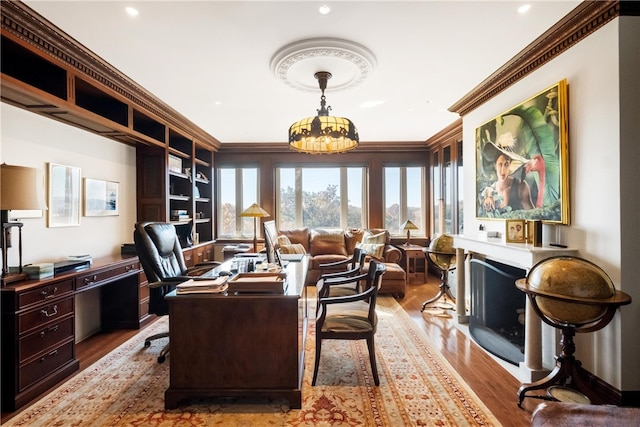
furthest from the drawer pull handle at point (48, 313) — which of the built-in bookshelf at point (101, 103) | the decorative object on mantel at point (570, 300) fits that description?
the decorative object on mantel at point (570, 300)

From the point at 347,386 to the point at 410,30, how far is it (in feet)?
9.07

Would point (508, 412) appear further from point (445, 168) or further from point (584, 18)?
point (445, 168)

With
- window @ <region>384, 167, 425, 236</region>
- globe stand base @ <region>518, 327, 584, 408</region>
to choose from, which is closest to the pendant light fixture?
globe stand base @ <region>518, 327, 584, 408</region>

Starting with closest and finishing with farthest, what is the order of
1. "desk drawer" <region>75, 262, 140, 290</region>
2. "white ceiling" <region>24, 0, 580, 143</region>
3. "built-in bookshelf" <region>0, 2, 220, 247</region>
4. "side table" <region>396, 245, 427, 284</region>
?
"white ceiling" <region>24, 0, 580, 143</region> < "built-in bookshelf" <region>0, 2, 220, 247</region> < "desk drawer" <region>75, 262, 140, 290</region> < "side table" <region>396, 245, 427, 284</region>

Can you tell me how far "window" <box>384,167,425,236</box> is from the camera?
21.4 ft

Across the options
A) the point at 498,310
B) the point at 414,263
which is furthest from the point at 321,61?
the point at 414,263

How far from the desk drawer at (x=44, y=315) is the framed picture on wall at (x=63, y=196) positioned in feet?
2.96

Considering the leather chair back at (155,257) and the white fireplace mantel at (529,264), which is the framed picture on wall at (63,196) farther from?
the white fireplace mantel at (529,264)

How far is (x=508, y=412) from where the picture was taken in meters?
2.05

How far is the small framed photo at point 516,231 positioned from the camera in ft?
9.04

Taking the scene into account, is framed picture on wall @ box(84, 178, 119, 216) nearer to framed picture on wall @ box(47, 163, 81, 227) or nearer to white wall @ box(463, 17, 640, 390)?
framed picture on wall @ box(47, 163, 81, 227)

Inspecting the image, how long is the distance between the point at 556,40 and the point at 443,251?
242cm

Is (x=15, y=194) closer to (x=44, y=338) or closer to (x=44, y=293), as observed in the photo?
(x=44, y=293)

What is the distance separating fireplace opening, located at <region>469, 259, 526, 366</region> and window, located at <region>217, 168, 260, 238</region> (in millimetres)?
4591
